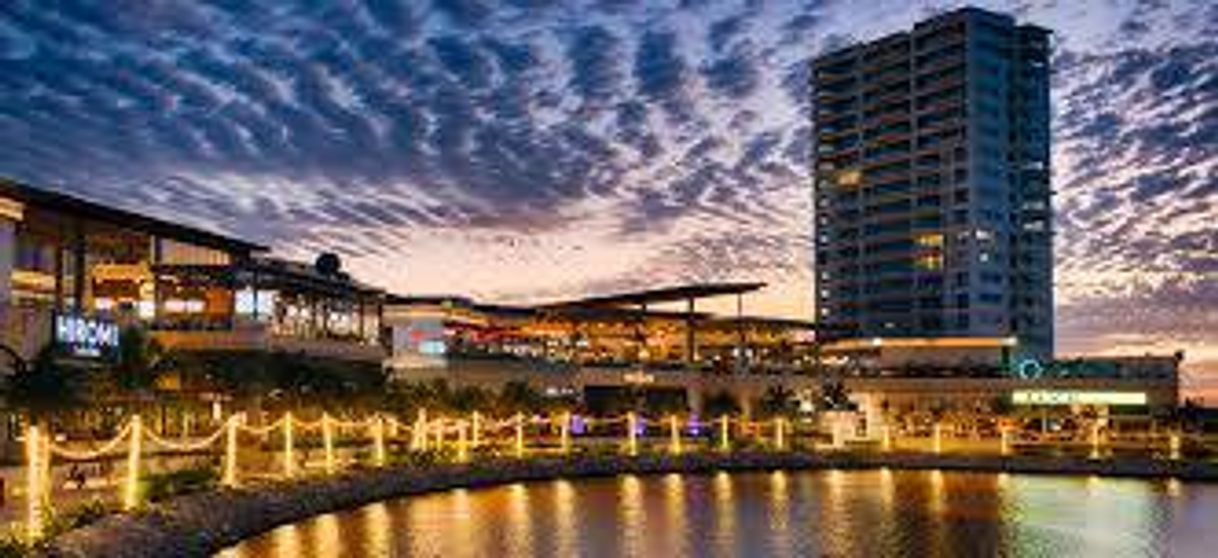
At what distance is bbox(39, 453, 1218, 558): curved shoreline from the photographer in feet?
89.4

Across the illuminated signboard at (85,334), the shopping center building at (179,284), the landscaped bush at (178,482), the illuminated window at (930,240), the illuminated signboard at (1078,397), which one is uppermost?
the illuminated window at (930,240)

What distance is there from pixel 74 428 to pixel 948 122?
142m

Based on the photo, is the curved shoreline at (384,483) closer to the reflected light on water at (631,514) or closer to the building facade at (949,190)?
the reflected light on water at (631,514)

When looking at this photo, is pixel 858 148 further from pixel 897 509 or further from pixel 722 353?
pixel 897 509

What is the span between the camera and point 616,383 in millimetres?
107000

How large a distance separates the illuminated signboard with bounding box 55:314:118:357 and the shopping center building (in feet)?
39.2

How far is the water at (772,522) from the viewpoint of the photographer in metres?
30.7

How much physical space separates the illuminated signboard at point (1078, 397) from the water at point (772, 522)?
200ft

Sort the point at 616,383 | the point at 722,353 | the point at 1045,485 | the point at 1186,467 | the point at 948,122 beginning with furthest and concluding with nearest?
1. the point at 948,122
2. the point at 722,353
3. the point at 616,383
4. the point at 1186,467
5. the point at 1045,485

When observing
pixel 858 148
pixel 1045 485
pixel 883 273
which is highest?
pixel 858 148

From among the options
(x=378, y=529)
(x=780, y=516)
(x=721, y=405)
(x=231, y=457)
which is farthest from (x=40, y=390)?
(x=721, y=405)

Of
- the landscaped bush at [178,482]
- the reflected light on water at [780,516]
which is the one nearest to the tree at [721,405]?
the reflected light on water at [780,516]

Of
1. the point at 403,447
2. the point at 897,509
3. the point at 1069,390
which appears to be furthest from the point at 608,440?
the point at 1069,390

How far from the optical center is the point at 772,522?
3600cm
